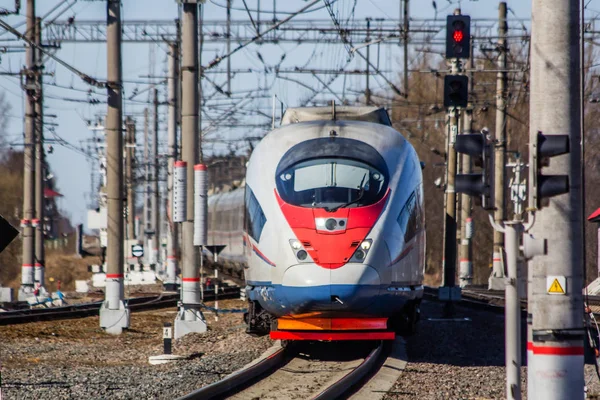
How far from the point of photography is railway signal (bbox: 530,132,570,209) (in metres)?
8.42

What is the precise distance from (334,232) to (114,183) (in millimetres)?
8733

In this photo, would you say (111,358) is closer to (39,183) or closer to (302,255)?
(302,255)

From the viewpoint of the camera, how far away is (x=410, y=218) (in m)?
14.5

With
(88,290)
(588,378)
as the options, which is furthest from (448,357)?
(88,290)

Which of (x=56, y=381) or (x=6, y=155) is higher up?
(x=6, y=155)

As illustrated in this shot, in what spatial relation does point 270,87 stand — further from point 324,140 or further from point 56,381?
point 56,381

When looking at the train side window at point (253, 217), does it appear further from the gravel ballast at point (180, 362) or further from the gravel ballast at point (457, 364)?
the gravel ballast at point (457, 364)

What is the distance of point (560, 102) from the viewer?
8.92 metres

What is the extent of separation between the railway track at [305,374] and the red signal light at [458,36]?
5.74 m

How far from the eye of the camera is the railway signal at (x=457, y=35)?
19078mm

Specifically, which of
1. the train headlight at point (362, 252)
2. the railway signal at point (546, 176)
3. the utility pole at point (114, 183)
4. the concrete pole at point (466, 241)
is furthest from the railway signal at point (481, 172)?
the concrete pole at point (466, 241)

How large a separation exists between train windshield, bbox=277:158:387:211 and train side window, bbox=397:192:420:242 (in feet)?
1.40

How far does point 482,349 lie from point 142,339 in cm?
627

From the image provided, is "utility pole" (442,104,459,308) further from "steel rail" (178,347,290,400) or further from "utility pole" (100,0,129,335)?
"steel rail" (178,347,290,400)
